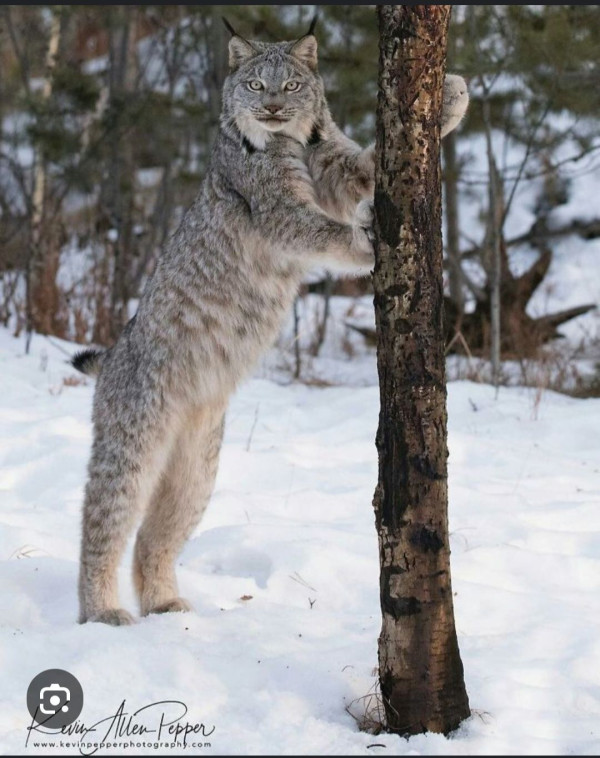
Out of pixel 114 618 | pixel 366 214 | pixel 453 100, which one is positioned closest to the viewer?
pixel 366 214

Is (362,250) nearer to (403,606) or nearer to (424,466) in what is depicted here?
(424,466)

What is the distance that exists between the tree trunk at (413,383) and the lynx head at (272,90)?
1.30m

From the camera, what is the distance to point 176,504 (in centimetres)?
395

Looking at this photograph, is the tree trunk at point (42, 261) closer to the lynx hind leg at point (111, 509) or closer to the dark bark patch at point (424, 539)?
the lynx hind leg at point (111, 509)

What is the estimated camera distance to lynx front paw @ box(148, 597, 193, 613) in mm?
3750

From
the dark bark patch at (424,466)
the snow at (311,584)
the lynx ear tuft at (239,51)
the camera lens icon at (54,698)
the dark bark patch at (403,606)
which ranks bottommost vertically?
the camera lens icon at (54,698)

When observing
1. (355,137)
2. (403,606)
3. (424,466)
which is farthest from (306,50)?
(355,137)

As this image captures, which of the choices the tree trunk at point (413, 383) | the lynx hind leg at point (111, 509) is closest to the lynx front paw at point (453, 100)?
the tree trunk at point (413, 383)

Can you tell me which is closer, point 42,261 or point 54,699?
point 54,699

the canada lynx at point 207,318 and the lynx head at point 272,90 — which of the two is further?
the lynx head at point 272,90

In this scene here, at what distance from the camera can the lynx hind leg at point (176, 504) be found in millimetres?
3908

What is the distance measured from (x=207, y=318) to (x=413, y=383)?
1458 millimetres

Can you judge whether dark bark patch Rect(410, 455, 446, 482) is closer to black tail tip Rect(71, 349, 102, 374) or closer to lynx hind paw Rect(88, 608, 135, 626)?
lynx hind paw Rect(88, 608, 135, 626)

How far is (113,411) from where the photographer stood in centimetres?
379
